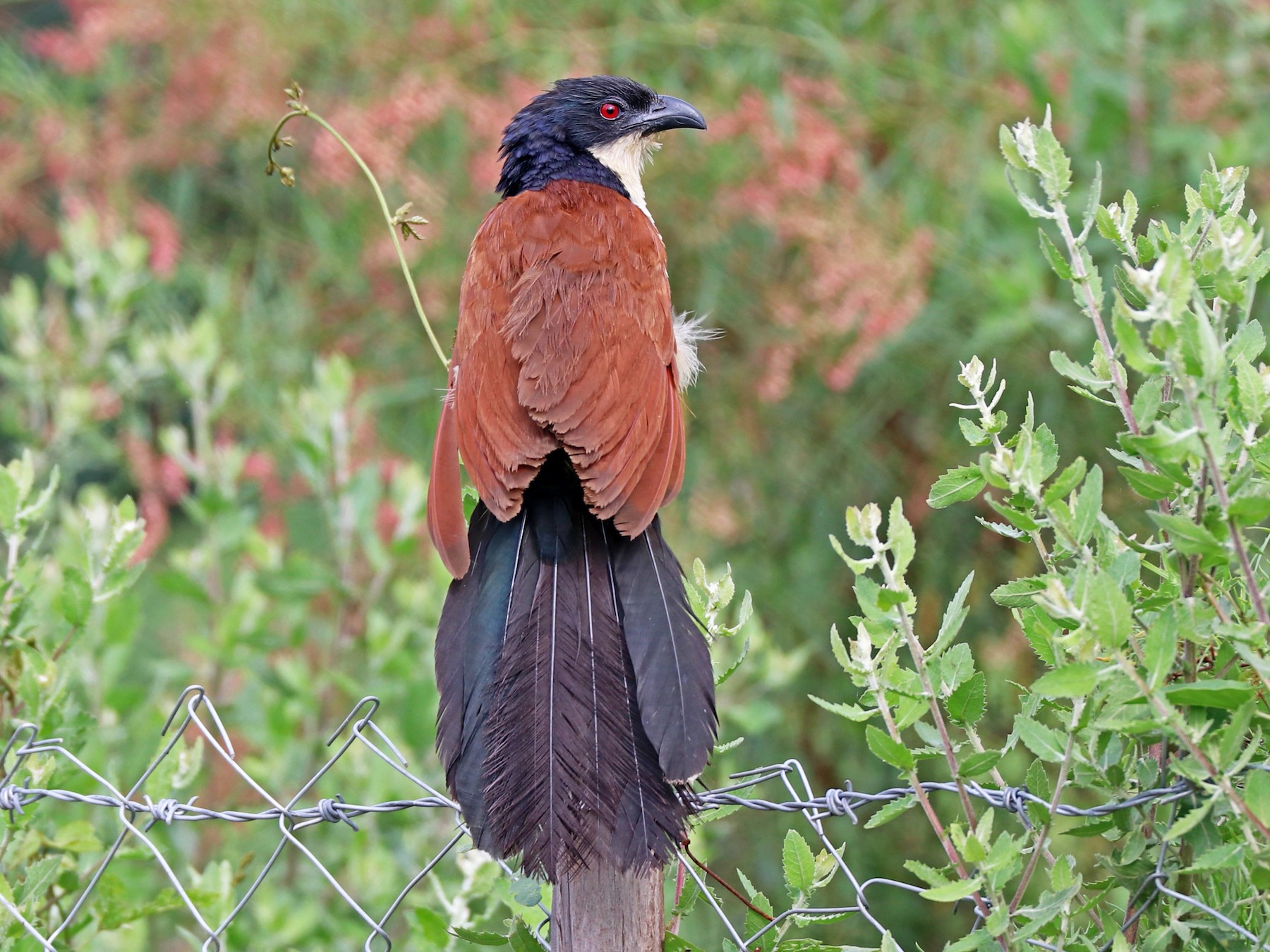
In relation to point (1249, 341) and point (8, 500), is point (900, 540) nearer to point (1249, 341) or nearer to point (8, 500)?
point (1249, 341)

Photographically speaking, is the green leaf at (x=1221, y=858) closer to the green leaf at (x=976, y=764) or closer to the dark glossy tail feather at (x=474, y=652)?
the green leaf at (x=976, y=764)

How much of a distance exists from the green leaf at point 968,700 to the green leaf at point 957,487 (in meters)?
0.18

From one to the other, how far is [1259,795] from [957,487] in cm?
39

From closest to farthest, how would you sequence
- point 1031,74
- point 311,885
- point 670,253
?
point 311,885 → point 1031,74 → point 670,253

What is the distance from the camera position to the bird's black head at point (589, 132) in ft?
8.31

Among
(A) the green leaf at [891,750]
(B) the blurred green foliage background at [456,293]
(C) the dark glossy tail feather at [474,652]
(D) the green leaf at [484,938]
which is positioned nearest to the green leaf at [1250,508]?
(A) the green leaf at [891,750]

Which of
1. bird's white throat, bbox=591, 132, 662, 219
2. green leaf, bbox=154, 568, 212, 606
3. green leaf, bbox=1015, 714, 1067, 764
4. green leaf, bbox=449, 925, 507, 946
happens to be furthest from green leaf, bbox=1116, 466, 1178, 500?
green leaf, bbox=154, 568, 212, 606

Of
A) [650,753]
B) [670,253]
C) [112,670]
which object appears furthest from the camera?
[670,253]

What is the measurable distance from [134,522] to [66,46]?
2.83 m

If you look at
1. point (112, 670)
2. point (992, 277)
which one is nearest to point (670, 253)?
point (992, 277)

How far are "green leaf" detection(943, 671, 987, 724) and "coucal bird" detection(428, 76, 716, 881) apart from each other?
0.87 feet

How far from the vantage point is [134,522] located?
6.44 feet

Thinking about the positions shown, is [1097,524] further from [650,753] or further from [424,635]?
[424,635]

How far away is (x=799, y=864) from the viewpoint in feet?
4.50
